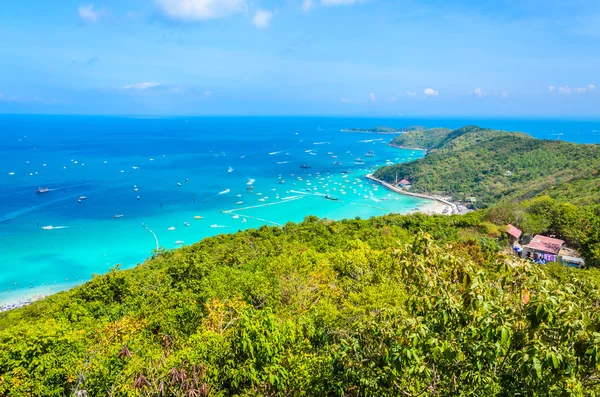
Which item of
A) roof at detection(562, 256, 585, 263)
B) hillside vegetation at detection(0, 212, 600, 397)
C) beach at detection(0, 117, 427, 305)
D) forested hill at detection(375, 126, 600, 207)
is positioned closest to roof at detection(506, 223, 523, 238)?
roof at detection(562, 256, 585, 263)

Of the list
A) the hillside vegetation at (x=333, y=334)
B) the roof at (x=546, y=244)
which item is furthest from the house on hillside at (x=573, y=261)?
the hillside vegetation at (x=333, y=334)

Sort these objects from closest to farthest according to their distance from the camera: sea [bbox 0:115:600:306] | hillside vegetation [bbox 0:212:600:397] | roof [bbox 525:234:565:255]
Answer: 1. hillside vegetation [bbox 0:212:600:397]
2. roof [bbox 525:234:565:255]
3. sea [bbox 0:115:600:306]

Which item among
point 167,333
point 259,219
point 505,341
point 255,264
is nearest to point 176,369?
point 167,333

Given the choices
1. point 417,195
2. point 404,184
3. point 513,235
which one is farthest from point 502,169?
point 513,235

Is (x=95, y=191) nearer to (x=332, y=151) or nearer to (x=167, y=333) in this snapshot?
(x=167, y=333)

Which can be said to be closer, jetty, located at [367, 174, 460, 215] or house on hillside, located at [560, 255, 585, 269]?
house on hillside, located at [560, 255, 585, 269]

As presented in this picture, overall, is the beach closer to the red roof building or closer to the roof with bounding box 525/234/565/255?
the red roof building
